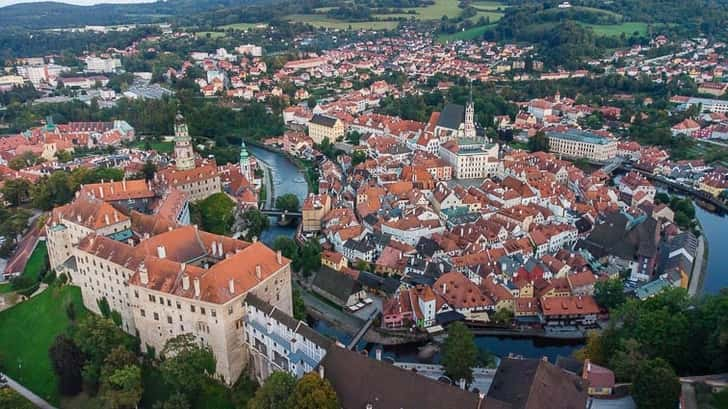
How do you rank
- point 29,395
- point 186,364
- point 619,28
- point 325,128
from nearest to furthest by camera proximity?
point 186,364 → point 29,395 → point 325,128 → point 619,28

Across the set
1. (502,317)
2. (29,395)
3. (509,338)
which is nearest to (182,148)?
(29,395)

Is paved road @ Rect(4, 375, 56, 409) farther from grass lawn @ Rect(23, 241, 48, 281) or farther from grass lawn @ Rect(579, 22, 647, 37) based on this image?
grass lawn @ Rect(579, 22, 647, 37)

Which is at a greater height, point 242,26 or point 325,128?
point 242,26

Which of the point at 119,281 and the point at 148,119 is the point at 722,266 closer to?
the point at 119,281

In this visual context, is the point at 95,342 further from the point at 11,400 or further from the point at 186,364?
the point at 186,364

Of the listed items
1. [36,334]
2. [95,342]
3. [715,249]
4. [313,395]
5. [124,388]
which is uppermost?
[313,395]

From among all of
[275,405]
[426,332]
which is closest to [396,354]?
[426,332]

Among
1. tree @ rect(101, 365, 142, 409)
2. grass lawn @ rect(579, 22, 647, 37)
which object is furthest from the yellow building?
grass lawn @ rect(579, 22, 647, 37)
